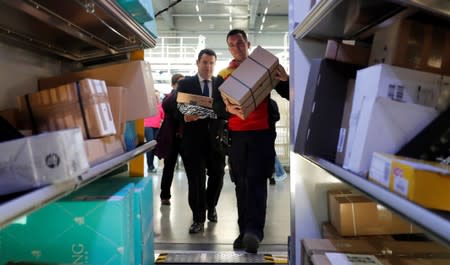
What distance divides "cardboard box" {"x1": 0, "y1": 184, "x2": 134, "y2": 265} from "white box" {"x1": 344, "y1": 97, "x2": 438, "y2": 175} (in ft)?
3.26

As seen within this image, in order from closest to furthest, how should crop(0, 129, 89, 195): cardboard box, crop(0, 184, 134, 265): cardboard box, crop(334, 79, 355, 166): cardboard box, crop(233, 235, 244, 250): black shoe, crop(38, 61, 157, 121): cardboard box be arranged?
crop(0, 129, 89, 195): cardboard box < crop(334, 79, 355, 166): cardboard box < crop(0, 184, 134, 265): cardboard box < crop(38, 61, 157, 121): cardboard box < crop(233, 235, 244, 250): black shoe

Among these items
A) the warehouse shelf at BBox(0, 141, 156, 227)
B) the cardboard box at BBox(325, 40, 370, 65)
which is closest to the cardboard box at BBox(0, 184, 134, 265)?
the warehouse shelf at BBox(0, 141, 156, 227)

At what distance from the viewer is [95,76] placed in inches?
72.1

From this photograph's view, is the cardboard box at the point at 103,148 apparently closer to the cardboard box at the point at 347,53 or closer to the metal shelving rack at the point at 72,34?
the metal shelving rack at the point at 72,34

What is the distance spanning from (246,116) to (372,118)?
1.50 metres

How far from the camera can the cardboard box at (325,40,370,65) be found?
1.45 meters

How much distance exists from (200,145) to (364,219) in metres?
1.93

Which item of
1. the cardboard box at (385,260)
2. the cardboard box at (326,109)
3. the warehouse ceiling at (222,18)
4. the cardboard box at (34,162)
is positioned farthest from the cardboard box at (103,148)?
the warehouse ceiling at (222,18)

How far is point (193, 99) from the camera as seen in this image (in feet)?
10.7

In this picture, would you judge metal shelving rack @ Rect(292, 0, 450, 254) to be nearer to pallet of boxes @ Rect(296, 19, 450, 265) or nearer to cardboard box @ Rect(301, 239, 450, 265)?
pallet of boxes @ Rect(296, 19, 450, 265)

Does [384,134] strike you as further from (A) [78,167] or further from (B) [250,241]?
(B) [250,241]

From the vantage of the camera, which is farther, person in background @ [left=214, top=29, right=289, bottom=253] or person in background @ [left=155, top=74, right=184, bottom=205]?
person in background @ [left=155, top=74, right=184, bottom=205]

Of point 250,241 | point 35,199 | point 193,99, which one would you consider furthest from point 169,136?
point 35,199

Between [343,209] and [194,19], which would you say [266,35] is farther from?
[343,209]
